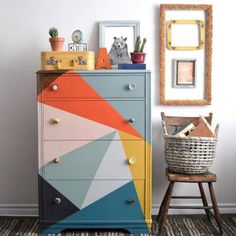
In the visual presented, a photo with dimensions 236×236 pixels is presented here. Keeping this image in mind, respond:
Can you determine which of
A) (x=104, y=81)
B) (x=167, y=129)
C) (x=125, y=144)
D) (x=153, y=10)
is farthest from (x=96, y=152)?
(x=153, y=10)

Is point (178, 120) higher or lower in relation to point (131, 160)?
higher

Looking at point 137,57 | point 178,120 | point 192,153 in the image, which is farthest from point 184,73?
point 192,153

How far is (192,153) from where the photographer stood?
9.18ft

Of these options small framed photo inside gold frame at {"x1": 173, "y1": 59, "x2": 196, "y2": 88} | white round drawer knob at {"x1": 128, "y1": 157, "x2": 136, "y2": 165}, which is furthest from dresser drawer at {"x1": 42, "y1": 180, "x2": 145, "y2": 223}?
small framed photo inside gold frame at {"x1": 173, "y1": 59, "x2": 196, "y2": 88}

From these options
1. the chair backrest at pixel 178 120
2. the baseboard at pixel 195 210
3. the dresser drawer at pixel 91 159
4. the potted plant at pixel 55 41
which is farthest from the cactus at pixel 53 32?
the baseboard at pixel 195 210

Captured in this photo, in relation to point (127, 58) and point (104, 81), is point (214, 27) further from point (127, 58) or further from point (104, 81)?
point (104, 81)

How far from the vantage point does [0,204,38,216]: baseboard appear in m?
3.24

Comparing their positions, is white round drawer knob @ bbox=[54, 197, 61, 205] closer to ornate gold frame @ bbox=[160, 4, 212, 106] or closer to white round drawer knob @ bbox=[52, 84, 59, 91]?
white round drawer knob @ bbox=[52, 84, 59, 91]

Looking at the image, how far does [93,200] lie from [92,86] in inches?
29.8

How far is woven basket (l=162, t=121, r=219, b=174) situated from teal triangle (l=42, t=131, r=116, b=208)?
0.45 m

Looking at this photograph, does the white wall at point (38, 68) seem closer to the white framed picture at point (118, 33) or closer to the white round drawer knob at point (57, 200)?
the white framed picture at point (118, 33)

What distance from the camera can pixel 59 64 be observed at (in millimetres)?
2793

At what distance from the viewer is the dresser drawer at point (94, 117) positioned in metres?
2.75

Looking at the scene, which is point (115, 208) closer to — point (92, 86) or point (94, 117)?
point (94, 117)
